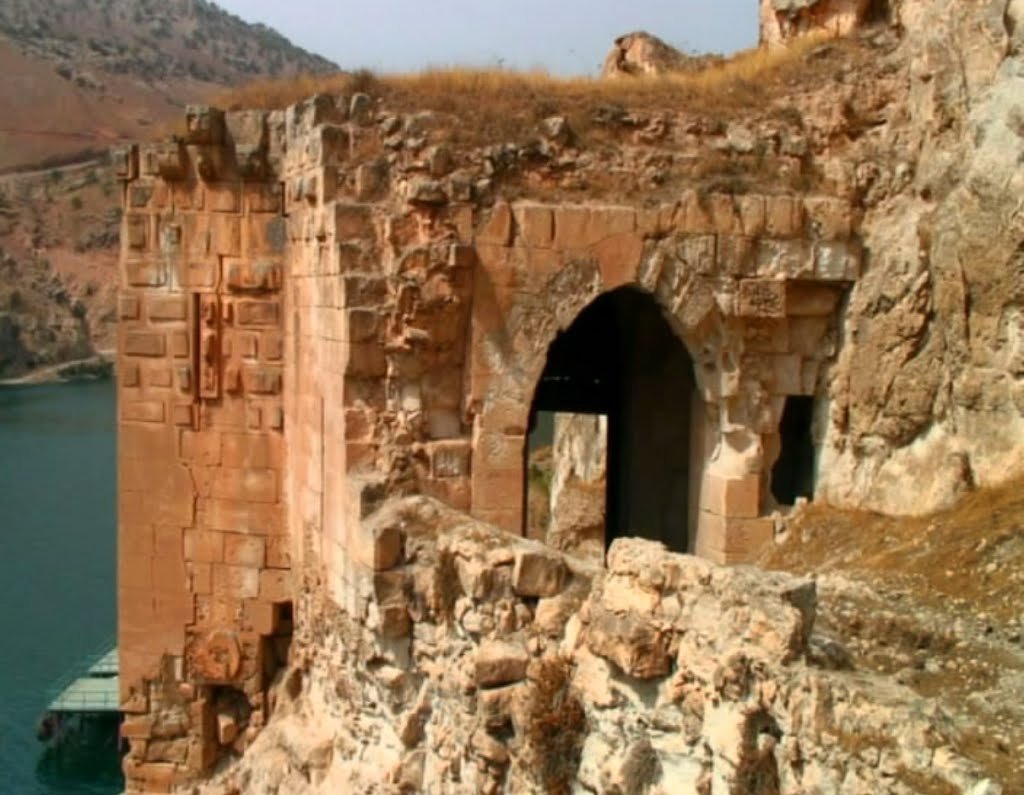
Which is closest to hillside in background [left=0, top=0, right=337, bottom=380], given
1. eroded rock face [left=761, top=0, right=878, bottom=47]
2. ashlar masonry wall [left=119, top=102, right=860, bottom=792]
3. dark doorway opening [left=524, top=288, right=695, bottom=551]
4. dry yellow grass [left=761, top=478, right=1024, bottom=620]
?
dark doorway opening [left=524, top=288, right=695, bottom=551]

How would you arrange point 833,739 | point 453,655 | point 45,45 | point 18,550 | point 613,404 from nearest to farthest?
point 833,739
point 453,655
point 613,404
point 18,550
point 45,45

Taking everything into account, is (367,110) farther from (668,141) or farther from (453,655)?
(453,655)

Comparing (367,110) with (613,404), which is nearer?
(367,110)

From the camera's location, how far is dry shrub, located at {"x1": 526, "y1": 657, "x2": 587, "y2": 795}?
191 inches

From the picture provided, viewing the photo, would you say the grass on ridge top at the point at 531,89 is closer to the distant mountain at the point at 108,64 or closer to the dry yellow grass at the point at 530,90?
the dry yellow grass at the point at 530,90

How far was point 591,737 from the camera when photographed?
4.78 meters

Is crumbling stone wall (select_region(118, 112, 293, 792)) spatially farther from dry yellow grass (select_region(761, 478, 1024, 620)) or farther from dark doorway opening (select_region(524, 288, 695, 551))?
dry yellow grass (select_region(761, 478, 1024, 620))

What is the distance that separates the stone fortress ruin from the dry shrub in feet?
0.04

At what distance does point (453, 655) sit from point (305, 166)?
10.6 feet

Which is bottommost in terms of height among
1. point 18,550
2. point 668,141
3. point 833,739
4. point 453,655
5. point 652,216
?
point 18,550

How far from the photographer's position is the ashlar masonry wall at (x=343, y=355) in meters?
6.96

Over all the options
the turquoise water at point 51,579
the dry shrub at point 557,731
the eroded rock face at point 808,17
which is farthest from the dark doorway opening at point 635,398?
the turquoise water at point 51,579

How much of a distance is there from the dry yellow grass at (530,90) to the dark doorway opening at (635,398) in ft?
5.51

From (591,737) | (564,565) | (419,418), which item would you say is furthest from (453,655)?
(419,418)
